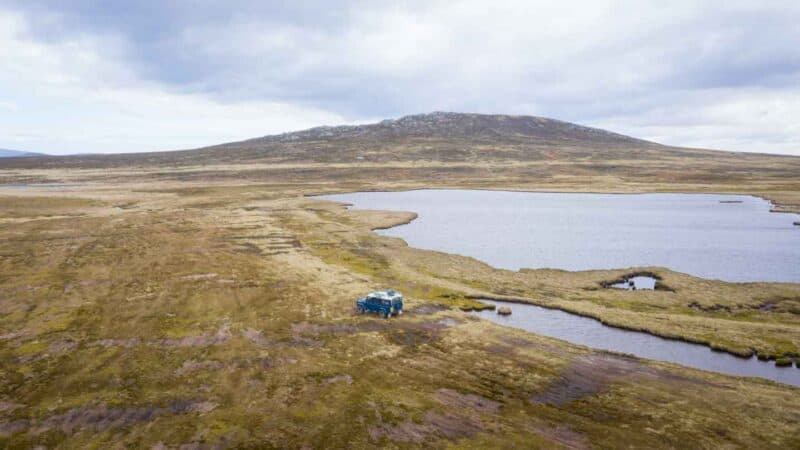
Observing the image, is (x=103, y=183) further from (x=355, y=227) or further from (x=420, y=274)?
(x=420, y=274)

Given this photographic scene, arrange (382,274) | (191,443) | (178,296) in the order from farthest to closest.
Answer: (382,274) < (178,296) < (191,443)

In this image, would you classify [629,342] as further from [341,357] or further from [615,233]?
[615,233]

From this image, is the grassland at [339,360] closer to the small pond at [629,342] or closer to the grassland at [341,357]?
the grassland at [341,357]

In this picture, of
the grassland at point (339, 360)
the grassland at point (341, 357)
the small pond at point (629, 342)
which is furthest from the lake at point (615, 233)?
the small pond at point (629, 342)

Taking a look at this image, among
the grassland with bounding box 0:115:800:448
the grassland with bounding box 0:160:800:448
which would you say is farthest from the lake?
the grassland with bounding box 0:160:800:448

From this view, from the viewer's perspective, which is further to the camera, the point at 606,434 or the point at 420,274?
the point at 420,274

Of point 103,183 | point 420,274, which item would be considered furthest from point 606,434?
point 103,183
